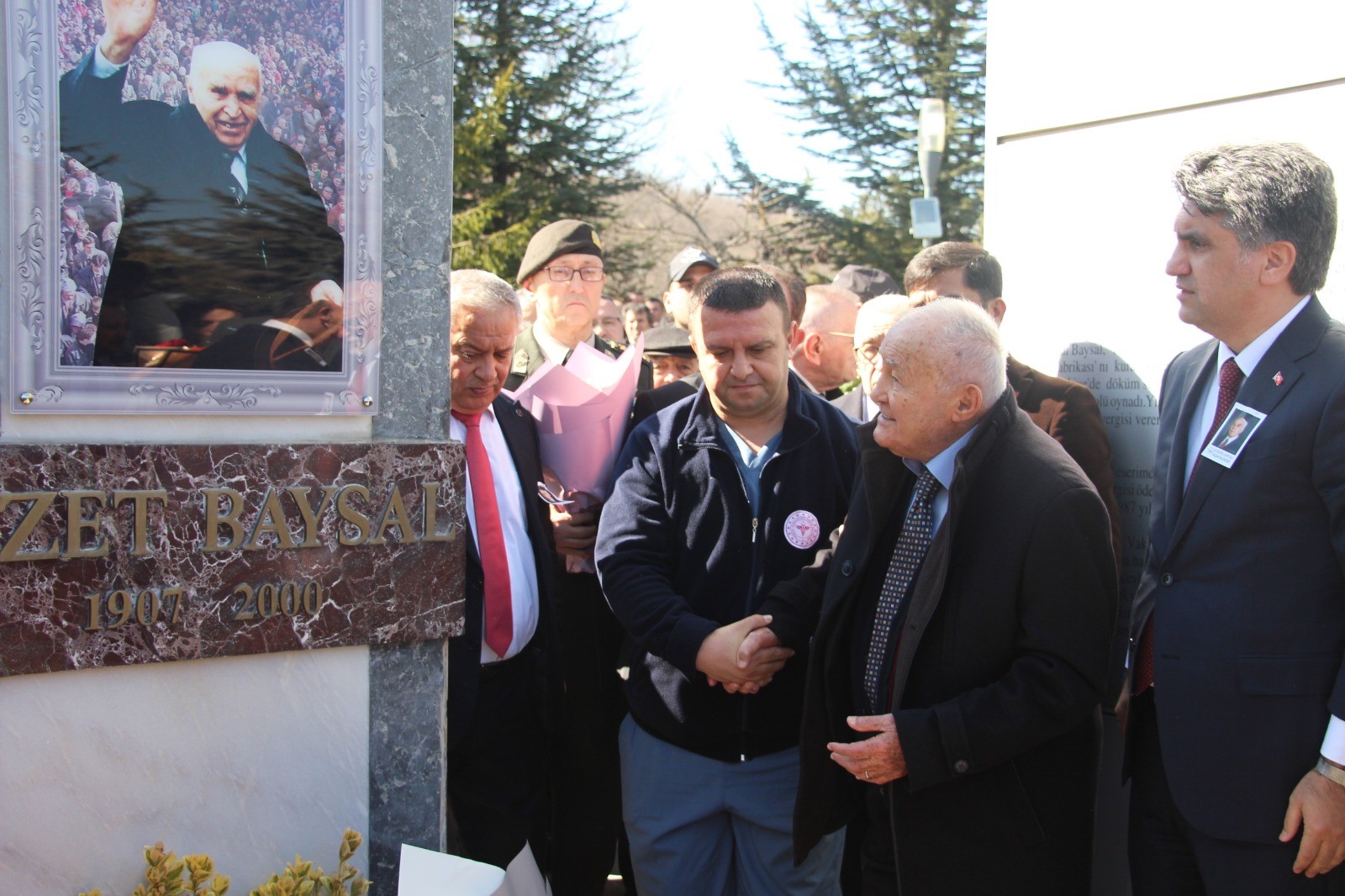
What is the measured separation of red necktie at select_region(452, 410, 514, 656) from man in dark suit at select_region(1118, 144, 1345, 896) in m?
1.60

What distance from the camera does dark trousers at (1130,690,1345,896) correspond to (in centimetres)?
216

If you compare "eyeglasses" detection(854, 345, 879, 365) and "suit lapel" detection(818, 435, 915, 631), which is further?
"eyeglasses" detection(854, 345, 879, 365)

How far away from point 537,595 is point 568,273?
77.5 inches

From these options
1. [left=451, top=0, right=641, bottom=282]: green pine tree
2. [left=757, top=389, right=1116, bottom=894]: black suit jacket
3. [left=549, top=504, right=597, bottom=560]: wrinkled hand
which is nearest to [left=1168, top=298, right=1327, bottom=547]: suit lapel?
[left=757, top=389, right=1116, bottom=894]: black suit jacket

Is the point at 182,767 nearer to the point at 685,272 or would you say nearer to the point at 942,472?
the point at 942,472

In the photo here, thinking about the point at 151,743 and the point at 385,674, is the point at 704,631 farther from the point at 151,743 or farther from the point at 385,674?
the point at 151,743

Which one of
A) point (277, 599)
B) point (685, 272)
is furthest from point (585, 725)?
point (685, 272)

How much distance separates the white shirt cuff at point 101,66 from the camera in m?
2.18

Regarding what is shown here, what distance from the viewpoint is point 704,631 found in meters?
2.69

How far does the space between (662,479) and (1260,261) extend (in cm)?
151

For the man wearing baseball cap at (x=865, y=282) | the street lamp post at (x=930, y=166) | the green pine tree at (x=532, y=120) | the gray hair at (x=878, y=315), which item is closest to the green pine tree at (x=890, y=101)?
the green pine tree at (x=532, y=120)

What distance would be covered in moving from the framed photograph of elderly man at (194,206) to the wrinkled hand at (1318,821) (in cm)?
211

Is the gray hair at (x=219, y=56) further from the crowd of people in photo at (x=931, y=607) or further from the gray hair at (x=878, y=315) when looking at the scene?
the gray hair at (x=878, y=315)

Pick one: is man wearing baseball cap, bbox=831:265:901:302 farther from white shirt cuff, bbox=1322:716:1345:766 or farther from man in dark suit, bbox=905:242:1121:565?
white shirt cuff, bbox=1322:716:1345:766
